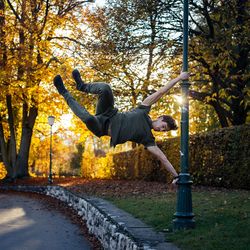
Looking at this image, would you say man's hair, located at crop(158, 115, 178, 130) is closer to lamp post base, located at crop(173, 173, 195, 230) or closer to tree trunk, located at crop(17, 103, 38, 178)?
lamp post base, located at crop(173, 173, 195, 230)

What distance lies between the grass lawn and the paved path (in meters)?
1.42

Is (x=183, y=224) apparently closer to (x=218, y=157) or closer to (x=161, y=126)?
(x=161, y=126)

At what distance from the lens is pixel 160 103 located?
1811 centimetres

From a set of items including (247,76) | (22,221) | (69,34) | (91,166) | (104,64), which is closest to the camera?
(22,221)

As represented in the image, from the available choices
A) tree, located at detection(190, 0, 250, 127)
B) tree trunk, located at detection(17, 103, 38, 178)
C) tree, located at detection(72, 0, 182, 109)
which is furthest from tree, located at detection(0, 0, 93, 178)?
tree, located at detection(190, 0, 250, 127)

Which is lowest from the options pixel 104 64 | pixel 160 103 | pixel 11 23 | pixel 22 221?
pixel 22 221

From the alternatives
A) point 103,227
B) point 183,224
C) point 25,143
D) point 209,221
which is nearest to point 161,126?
point 183,224

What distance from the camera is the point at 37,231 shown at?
10.6 metres

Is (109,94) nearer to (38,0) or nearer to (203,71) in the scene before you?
(203,71)

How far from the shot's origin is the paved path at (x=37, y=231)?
902cm

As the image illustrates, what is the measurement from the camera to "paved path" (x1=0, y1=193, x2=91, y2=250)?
9023 mm

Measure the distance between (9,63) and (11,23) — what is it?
242cm

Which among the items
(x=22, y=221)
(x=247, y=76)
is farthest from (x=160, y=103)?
(x=22, y=221)

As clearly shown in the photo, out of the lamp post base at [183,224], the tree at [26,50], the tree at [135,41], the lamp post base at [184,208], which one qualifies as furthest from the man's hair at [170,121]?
the tree at [26,50]
